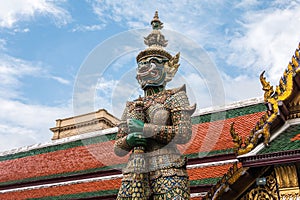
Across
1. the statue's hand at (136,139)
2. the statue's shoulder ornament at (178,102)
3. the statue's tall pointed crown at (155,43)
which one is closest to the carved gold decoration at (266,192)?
the statue's shoulder ornament at (178,102)

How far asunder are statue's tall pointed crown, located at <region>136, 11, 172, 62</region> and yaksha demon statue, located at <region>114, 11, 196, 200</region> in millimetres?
15

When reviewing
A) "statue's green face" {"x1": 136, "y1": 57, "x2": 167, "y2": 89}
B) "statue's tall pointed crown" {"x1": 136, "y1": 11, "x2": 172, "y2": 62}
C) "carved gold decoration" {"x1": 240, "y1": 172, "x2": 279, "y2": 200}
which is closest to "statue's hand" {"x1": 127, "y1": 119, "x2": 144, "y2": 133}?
"statue's green face" {"x1": 136, "y1": 57, "x2": 167, "y2": 89}

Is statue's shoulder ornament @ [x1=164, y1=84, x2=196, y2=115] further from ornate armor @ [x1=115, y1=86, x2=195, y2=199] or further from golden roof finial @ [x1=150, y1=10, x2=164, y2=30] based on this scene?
golden roof finial @ [x1=150, y1=10, x2=164, y2=30]

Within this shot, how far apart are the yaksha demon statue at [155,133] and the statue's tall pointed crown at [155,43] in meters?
0.01

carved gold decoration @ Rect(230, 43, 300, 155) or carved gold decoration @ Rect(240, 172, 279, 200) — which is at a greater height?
carved gold decoration @ Rect(230, 43, 300, 155)

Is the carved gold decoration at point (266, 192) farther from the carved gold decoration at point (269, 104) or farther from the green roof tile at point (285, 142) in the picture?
the carved gold decoration at point (269, 104)

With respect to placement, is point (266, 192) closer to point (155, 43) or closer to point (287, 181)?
point (287, 181)

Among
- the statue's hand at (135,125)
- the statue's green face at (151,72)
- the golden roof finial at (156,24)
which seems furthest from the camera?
the golden roof finial at (156,24)

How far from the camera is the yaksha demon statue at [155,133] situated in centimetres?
450

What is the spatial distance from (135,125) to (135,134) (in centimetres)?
12

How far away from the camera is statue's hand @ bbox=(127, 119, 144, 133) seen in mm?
4730

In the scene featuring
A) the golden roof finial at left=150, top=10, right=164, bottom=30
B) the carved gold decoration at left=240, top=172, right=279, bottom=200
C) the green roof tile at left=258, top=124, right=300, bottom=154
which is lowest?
the carved gold decoration at left=240, top=172, right=279, bottom=200

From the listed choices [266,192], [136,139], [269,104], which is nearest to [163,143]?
[136,139]

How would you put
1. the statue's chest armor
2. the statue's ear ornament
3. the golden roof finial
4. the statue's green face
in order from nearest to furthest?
the statue's chest armor < the statue's green face < the statue's ear ornament < the golden roof finial
